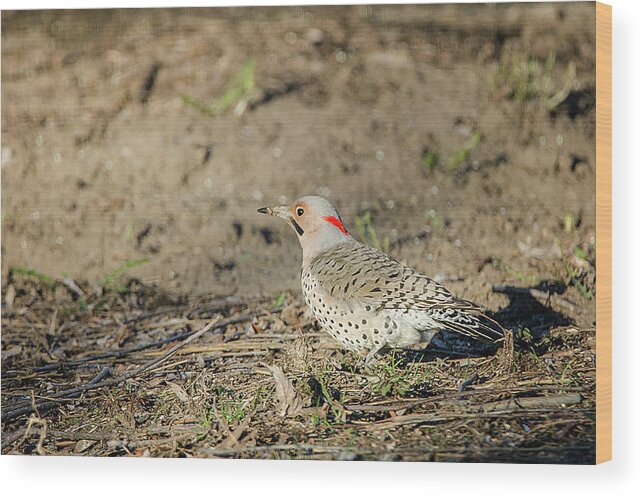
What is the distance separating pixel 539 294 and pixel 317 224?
44.9 inches

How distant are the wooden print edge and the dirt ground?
0.07 m

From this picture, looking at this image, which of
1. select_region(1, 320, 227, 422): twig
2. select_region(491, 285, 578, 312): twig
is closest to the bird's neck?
select_region(1, 320, 227, 422): twig

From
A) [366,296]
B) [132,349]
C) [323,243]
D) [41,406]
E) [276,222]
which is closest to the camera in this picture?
[366,296]

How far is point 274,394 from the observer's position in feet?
15.8

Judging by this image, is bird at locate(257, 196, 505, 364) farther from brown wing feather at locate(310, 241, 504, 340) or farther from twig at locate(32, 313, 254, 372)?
twig at locate(32, 313, 254, 372)

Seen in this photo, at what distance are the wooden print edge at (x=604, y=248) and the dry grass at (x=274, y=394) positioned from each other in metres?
0.06

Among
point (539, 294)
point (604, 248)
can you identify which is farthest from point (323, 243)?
point (604, 248)

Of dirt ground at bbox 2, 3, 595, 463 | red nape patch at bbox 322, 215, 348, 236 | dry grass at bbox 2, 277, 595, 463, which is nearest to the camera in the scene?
dry grass at bbox 2, 277, 595, 463

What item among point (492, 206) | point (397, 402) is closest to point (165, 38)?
point (492, 206)

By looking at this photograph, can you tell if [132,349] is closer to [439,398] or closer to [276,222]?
[276,222]

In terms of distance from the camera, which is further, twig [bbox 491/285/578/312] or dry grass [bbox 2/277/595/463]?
twig [bbox 491/285/578/312]

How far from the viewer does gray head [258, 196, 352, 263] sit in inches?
189

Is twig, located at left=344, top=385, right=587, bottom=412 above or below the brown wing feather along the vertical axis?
below

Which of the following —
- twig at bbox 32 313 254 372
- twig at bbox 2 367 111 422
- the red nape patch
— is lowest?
twig at bbox 2 367 111 422
